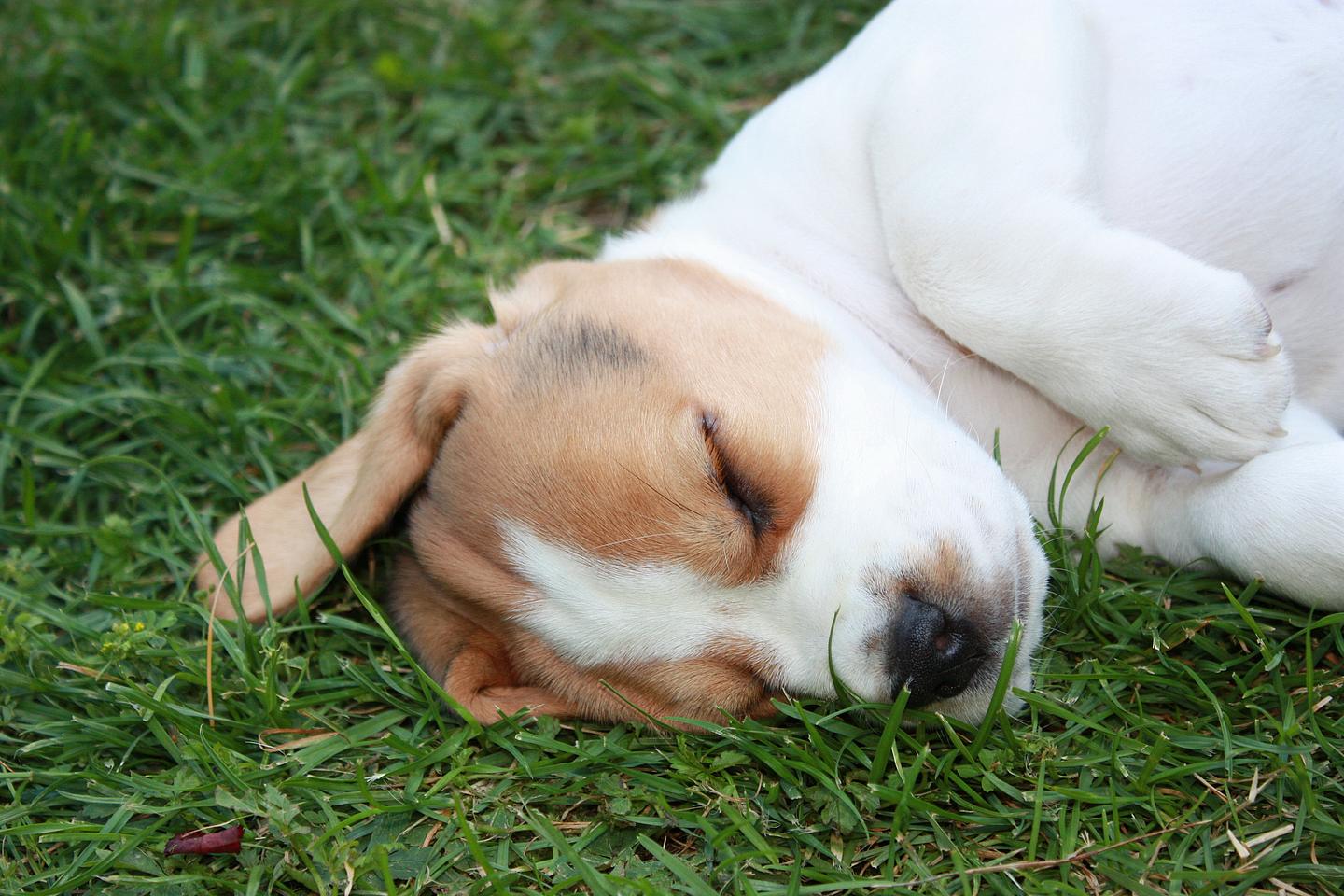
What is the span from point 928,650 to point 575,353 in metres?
1.23

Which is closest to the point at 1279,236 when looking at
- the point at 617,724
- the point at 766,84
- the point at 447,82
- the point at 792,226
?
the point at 792,226

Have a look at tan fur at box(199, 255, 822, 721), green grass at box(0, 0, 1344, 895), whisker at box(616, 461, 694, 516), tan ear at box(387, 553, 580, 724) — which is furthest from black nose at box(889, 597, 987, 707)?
tan ear at box(387, 553, 580, 724)

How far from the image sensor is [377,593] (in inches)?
154

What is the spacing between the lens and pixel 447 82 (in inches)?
221

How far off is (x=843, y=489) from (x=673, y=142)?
2765 millimetres

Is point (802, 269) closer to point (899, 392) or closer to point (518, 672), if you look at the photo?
point (899, 392)

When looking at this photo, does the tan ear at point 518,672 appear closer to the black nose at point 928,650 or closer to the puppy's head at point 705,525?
the puppy's head at point 705,525

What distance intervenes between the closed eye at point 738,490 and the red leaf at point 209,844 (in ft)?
5.04

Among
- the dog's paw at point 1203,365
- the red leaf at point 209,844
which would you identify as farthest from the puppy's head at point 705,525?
the red leaf at point 209,844

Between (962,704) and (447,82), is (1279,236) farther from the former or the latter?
(447,82)

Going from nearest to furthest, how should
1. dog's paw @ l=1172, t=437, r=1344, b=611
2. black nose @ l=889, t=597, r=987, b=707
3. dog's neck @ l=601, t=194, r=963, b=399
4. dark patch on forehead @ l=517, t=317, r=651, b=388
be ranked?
black nose @ l=889, t=597, r=987, b=707
dog's paw @ l=1172, t=437, r=1344, b=611
dark patch on forehead @ l=517, t=317, r=651, b=388
dog's neck @ l=601, t=194, r=963, b=399

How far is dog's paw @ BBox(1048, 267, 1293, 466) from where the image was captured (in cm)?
308

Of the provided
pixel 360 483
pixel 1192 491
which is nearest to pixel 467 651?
pixel 360 483

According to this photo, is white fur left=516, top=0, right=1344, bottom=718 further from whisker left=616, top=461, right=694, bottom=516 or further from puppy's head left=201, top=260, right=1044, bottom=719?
whisker left=616, top=461, right=694, bottom=516
